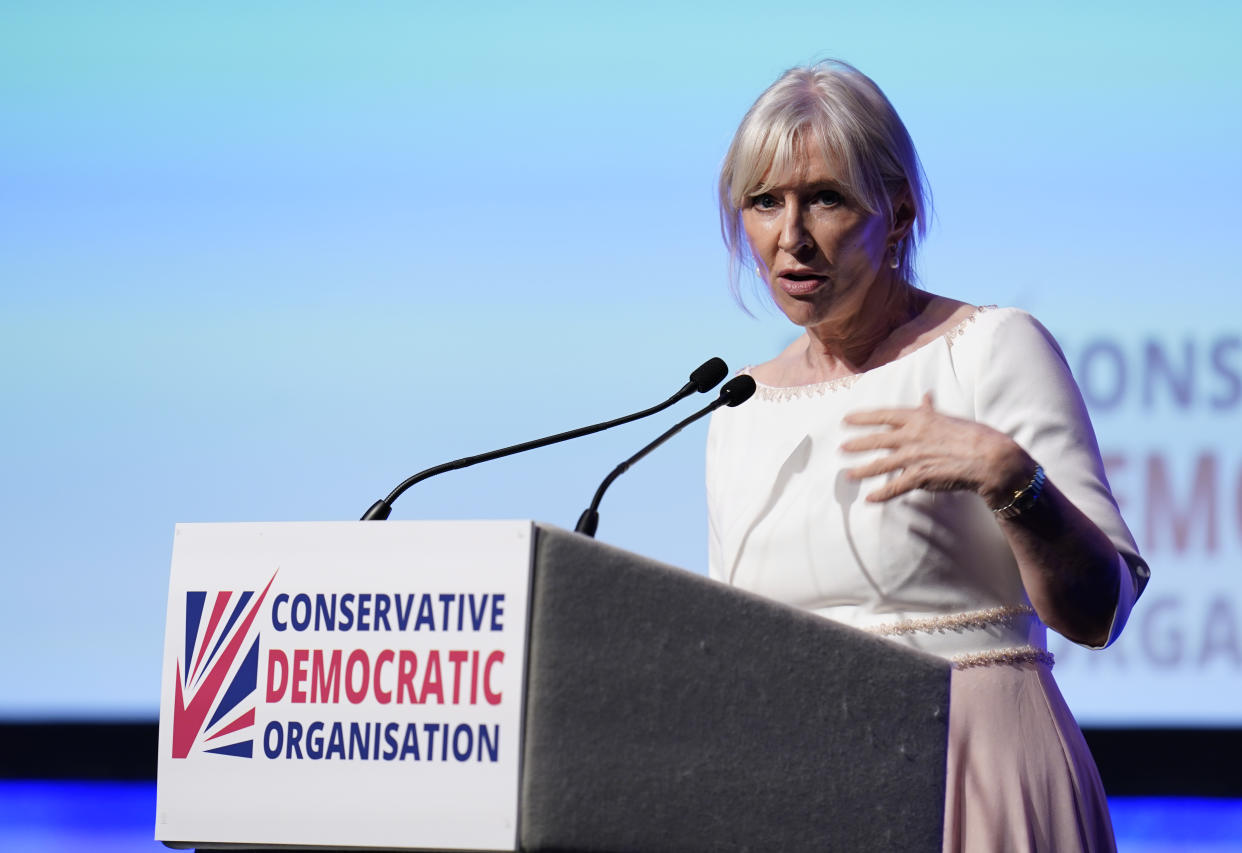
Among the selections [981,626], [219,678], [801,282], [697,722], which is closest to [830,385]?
[801,282]

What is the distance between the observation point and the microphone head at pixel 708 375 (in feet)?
4.82

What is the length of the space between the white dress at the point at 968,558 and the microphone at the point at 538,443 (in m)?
0.22

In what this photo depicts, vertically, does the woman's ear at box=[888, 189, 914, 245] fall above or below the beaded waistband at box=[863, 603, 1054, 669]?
above

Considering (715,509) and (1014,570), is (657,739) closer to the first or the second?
(1014,570)

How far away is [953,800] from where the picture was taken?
4.54 feet

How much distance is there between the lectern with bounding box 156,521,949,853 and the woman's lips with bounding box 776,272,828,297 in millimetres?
644

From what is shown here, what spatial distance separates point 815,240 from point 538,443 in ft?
1.57

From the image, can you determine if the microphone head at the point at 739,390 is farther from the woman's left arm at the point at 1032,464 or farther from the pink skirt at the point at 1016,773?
the pink skirt at the point at 1016,773

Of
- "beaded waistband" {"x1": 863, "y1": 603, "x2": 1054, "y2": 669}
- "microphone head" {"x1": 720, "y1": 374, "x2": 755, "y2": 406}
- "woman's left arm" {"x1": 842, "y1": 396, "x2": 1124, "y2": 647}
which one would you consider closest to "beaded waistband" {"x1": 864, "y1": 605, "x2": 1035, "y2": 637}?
"beaded waistband" {"x1": 863, "y1": 603, "x2": 1054, "y2": 669}

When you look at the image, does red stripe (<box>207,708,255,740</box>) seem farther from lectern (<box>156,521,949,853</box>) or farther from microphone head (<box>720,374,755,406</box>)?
microphone head (<box>720,374,755,406</box>)

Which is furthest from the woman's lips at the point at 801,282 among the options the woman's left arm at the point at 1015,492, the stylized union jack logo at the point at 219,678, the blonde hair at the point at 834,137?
the stylized union jack logo at the point at 219,678

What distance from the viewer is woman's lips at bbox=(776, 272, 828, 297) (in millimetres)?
1613

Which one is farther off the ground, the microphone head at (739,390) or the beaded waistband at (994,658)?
the microphone head at (739,390)

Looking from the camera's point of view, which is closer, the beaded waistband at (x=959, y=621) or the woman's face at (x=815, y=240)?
the beaded waistband at (x=959, y=621)
